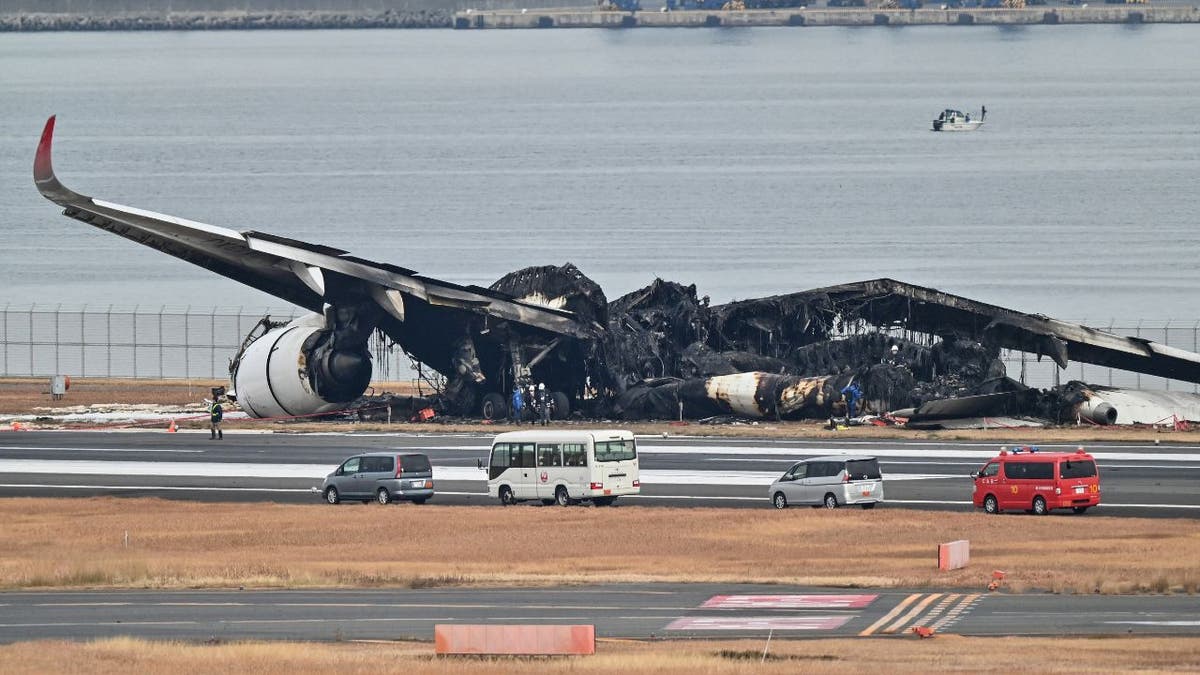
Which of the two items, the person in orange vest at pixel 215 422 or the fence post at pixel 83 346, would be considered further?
the fence post at pixel 83 346

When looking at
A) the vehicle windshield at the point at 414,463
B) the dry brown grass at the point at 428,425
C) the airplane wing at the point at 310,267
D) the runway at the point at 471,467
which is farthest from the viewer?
the airplane wing at the point at 310,267

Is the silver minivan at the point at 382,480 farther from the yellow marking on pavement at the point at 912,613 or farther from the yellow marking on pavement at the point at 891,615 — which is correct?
the yellow marking on pavement at the point at 912,613

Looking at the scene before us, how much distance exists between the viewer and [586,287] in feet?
279

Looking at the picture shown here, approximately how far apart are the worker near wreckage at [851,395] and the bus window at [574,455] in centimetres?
2415

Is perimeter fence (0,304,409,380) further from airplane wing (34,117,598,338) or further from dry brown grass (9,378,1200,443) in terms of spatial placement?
airplane wing (34,117,598,338)

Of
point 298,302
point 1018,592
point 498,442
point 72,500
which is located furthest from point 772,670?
point 298,302

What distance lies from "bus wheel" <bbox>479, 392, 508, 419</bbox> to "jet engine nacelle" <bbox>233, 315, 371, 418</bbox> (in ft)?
19.5

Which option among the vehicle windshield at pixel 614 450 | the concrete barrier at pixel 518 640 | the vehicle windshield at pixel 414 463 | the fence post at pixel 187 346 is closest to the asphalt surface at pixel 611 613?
the concrete barrier at pixel 518 640

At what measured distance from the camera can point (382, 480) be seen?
201 feet

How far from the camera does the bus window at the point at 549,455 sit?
2306 inches

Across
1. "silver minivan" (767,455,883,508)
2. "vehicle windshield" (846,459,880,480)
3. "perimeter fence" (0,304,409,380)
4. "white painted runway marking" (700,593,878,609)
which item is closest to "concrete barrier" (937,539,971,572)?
"white painted runway marking" (700,593,878,609)

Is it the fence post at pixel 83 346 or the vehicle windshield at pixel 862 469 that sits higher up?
the fence post at pixel 83 346

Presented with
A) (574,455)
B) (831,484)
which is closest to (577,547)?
(574,455)

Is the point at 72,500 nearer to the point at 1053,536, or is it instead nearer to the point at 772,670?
the point at 1053,536
